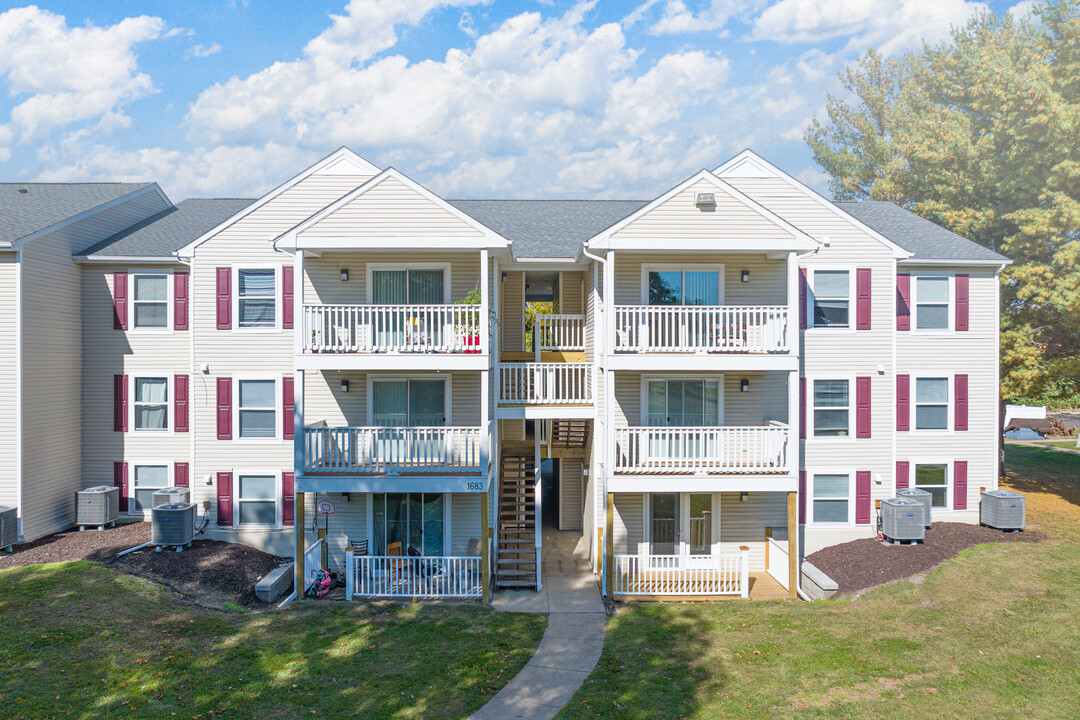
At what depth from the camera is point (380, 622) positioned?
11977 millimetres

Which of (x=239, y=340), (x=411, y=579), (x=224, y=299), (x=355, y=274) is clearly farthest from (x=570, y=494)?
(x=224, y=299)

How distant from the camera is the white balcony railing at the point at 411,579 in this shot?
13367 millimetres

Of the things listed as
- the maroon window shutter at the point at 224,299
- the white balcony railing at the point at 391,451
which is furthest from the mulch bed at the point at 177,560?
the maroon window shutter at the point at 224,299

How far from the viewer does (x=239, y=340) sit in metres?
15.9

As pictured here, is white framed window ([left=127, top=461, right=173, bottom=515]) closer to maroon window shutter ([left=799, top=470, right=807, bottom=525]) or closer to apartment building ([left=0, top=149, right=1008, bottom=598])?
apartment building ([left=0, top=149, right=1008, bottom=598])

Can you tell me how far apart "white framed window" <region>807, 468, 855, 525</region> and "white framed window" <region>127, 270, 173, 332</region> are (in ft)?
57.4

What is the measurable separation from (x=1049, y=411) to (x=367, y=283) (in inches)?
1838

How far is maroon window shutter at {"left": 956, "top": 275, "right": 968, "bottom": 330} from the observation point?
54.3 ft

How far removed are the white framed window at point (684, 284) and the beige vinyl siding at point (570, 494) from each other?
5.92 metres

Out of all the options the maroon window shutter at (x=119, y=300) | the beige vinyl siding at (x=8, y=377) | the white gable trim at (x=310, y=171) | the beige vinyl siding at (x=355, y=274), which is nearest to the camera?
the beige vinyl siding at (x=8, y=377)

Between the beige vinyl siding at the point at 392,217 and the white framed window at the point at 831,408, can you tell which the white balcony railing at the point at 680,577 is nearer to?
the white framed window at the point at 831,408

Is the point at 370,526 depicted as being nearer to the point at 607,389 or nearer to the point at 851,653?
the point at 607,389

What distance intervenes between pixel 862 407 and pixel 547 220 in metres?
10.3

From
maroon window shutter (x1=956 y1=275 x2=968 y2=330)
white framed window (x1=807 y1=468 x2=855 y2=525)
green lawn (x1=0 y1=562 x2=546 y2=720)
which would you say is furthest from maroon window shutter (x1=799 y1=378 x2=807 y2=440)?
green lawn (x1=0 y1=562 x2=546 y2=720)
